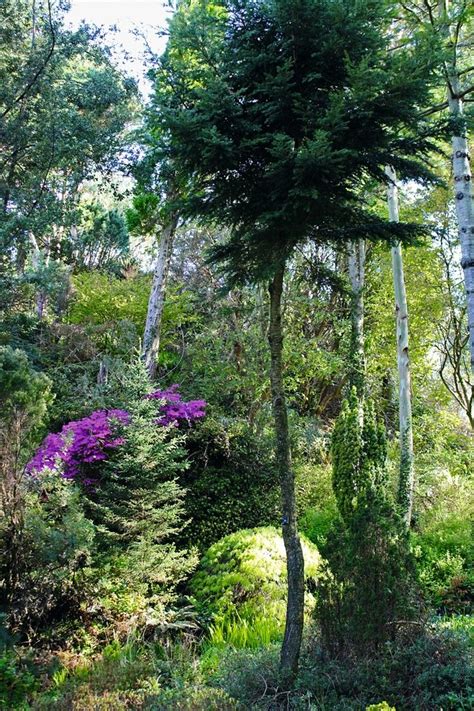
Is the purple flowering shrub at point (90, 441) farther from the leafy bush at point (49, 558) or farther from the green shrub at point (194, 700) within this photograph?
the green shrub at point (194, 700)

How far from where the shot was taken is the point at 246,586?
16.5ft

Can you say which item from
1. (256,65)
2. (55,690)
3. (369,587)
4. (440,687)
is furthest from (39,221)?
(440,687)

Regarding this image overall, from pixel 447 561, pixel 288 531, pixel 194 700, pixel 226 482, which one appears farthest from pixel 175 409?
pixel 194 700

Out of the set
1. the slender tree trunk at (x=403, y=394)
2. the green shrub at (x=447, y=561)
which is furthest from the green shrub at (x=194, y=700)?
the slender tree trunk at (x=403, y=394)

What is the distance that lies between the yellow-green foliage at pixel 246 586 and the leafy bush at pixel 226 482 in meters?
0.69

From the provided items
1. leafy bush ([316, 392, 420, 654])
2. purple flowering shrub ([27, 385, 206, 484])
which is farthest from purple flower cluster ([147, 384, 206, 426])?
leafy bush ([316, 392, 420, 654])

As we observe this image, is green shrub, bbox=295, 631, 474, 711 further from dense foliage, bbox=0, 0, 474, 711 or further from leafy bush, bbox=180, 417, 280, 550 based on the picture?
leafy bush, bbox=180, 417, 280, 550

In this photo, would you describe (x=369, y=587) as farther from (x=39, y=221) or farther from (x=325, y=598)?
(x=39, y=221)

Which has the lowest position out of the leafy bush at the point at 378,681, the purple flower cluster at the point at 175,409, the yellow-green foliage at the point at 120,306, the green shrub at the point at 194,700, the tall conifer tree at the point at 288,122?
the green shrub at the point at 194,700

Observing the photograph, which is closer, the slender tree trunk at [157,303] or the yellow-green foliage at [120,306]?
the slender tree trunk at [157,303]

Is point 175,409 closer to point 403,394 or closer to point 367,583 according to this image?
point 403,394

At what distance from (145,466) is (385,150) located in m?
3.78

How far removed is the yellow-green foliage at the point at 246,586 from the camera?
173 inches

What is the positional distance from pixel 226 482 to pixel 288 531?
3.81 meters
